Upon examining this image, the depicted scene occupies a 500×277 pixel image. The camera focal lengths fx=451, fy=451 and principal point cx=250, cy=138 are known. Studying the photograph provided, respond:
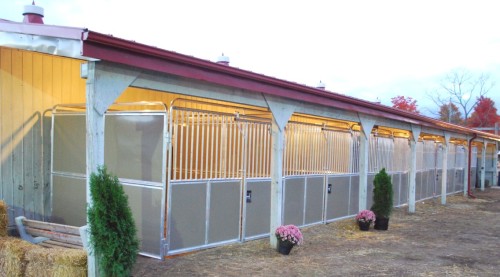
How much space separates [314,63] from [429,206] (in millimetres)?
17463

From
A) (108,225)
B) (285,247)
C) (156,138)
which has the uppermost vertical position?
(156,138)

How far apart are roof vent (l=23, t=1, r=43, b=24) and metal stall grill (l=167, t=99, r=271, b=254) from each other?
90.5 inches

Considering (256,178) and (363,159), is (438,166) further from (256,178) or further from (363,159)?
(256,178)

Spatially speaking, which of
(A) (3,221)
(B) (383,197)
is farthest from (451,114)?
(A) (3,221)

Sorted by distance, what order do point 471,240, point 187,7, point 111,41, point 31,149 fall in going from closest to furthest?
point 111,41
point 31,149
point 471,240
point 187,7

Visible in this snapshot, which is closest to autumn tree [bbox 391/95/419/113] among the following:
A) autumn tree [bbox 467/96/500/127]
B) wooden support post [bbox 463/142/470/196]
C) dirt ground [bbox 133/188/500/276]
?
autumn tree [bbox 467/96/500/127]

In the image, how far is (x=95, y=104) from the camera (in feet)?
14.6

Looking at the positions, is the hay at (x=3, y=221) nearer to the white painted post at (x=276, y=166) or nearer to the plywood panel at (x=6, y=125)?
the plywood panel at (x=6, y=125)

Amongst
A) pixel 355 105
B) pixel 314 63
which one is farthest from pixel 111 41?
pixel 314 63

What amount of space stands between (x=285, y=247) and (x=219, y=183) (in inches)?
55.9

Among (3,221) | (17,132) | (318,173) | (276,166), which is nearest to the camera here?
(3,221)

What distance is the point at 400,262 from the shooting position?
677 centimetres

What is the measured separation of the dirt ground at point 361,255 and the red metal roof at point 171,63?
2.47m

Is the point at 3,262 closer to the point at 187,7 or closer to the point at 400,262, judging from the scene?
the point at 400,262
